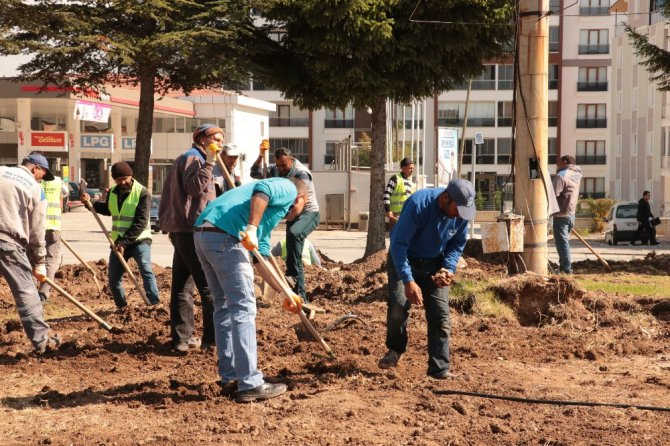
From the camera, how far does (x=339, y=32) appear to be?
626 inches

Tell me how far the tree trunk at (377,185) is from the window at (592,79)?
192 feet

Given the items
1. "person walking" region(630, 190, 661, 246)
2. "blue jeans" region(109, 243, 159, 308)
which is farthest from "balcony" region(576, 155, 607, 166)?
"blue jeans" region(109, 243, 159, 308)

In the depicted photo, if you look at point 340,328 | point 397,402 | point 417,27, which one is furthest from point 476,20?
point 397,402

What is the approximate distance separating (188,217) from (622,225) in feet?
90.2

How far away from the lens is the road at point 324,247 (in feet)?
73.9

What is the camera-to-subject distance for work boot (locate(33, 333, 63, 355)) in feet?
27.3

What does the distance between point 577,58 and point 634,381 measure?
6866 centimetres

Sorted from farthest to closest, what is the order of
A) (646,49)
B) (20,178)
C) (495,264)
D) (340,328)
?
1. (646,49)
2. (495,264)
3. (340,328)
4. (20,178)

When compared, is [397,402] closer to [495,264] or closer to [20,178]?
[20,178]

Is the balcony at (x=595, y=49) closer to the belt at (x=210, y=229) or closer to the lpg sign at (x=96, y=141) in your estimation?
the lpg sign at (x=96, y=141)

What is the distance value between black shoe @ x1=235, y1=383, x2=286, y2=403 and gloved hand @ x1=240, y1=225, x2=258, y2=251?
982 millimetres

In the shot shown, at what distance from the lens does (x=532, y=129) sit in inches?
448

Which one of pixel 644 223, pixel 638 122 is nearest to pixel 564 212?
pixel 644 223

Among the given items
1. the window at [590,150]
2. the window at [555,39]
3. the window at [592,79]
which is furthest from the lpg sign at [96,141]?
the window at [590,150]
